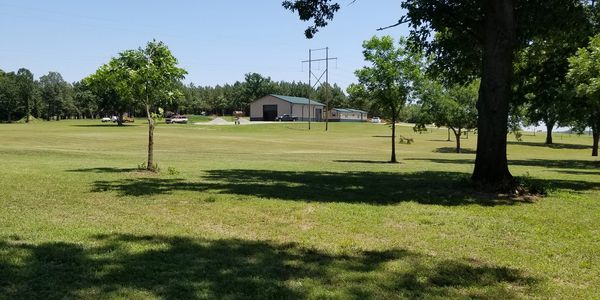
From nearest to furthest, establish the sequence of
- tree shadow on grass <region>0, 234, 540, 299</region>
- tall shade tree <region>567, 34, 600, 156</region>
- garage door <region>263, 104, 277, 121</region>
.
Result: tree shadow on grass <region>0, 234, 540, 299</region>
tall shade tree <region>567, 34, 600, 156</region>
garage door <region>263, 104, 277, 121</region>

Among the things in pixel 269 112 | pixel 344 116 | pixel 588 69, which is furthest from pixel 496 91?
pixel 344 116

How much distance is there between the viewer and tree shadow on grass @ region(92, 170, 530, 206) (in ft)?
37.2

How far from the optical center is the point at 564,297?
5156 millimetres

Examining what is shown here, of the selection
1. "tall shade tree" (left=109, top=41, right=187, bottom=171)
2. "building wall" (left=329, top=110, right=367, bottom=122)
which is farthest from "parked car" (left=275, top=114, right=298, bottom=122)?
"tall shade tree" (left=109, top=41, right=187, bottom=171)

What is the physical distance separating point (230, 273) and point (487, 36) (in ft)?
32.5

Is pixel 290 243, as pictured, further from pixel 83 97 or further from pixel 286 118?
pixel 83 97

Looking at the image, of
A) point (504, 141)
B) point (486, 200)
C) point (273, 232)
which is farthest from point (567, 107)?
point (273, 232)

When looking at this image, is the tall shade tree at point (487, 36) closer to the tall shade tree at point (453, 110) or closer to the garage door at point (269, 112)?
the tall shade tree at point (453, 110)

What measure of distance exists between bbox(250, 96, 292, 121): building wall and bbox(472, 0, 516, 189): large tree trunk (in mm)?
104212

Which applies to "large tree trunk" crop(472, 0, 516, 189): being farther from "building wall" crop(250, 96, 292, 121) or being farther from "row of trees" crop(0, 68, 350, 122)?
"building wall" crop(250, 96, 292, 121)

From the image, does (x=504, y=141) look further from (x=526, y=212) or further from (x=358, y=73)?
(x=358, y=73)

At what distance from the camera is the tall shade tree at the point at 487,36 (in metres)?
12.4

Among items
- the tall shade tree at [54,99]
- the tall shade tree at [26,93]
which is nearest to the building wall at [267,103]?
the tall shade tree at [26,93]

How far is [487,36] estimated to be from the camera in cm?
1264
